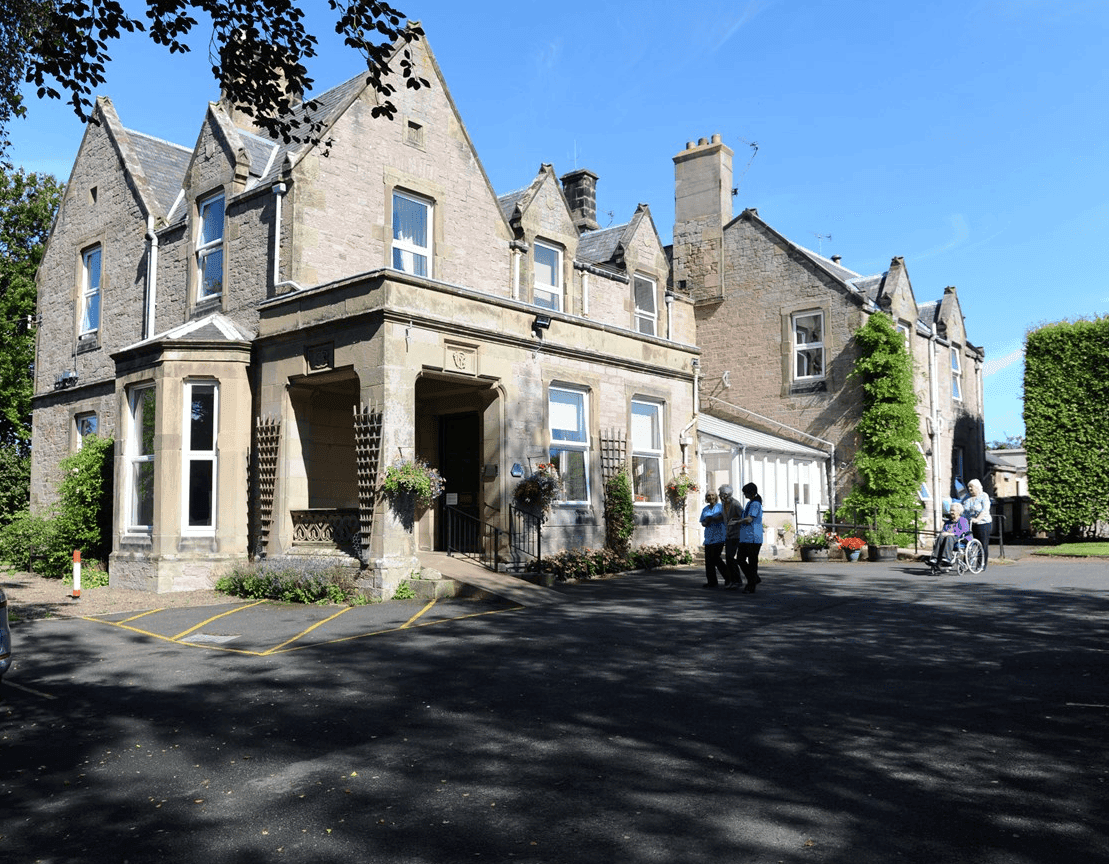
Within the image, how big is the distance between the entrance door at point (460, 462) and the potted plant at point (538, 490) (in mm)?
1605

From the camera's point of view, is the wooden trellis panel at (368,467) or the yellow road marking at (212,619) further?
the wooden trellis panel at (368,467)

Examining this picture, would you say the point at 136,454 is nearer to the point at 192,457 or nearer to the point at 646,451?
the point at 192,457

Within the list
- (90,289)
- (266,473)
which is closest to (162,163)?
(90,289)

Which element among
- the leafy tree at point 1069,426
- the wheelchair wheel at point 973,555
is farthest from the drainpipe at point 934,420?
the wheelchair wheel at point 973,555

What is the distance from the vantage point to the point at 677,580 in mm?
16859

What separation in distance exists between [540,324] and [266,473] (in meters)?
5.63

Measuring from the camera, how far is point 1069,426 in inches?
1029

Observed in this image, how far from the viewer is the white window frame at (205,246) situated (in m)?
18.6

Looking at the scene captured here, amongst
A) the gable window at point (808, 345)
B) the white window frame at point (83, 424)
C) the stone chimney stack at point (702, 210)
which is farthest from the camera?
the stone chimney stack at point (702, 210)

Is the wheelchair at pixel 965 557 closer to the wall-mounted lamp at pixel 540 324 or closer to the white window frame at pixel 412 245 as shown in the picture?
the wall-mounted lamp at pixel 540 324

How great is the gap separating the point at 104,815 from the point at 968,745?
5.44 meters

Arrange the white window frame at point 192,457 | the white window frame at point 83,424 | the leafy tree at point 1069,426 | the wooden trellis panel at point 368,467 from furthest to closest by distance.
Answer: the leafy tree at point 1069,426 < the white window frame at point 83,424 < the white window frame at point 192,457 < the wooden trellis panel at point 368,467

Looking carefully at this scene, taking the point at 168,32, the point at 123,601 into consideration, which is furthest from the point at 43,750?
the point at 123,601

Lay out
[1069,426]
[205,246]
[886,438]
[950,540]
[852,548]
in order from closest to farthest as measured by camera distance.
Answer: [950,540]
[205,246]
[852,548]
[886,438]
[1069,426]
